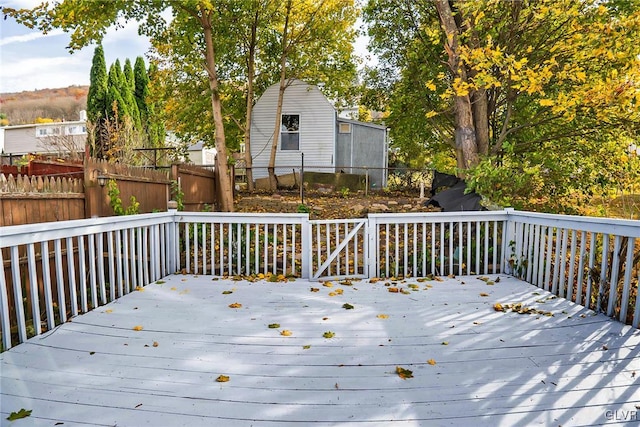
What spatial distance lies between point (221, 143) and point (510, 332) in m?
6.37

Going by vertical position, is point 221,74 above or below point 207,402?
above

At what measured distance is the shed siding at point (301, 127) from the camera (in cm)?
1373

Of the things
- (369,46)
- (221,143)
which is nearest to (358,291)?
(221,143)

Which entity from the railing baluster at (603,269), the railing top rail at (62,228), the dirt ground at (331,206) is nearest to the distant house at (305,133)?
the dirt ground at (331,206)

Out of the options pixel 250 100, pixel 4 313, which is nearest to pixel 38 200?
pixel 4 313

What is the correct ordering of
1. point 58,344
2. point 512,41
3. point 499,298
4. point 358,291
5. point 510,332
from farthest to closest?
point 512,41 → point 358,291 → point 499,298 → point 510,332 → point 58,344

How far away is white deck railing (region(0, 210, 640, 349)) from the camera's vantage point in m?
3.15

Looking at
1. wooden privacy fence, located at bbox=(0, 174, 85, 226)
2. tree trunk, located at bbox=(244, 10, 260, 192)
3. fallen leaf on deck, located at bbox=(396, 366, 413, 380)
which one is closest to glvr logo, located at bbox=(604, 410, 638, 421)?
fallen leaf on deck, located at bbox=(396, 366, 413, 380)

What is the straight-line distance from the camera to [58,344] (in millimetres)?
2791

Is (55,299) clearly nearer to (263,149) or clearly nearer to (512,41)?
(512,41)

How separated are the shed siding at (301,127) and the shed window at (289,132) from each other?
0.52 ft

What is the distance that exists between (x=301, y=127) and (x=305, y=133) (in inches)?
10.2

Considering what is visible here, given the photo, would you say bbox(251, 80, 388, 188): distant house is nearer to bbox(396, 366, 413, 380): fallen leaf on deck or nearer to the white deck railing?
the white deck railing

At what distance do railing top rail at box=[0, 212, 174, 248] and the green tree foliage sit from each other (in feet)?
16.0
